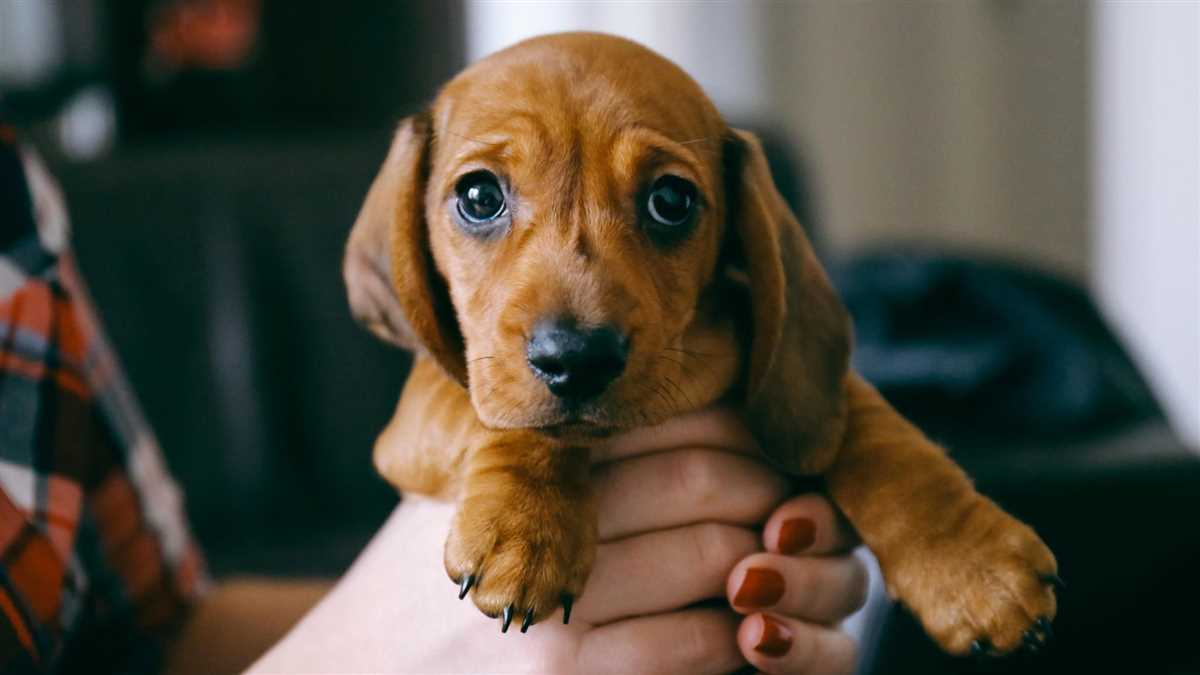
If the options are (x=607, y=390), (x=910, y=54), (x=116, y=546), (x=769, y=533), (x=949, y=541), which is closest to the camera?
(x=607, y=390)

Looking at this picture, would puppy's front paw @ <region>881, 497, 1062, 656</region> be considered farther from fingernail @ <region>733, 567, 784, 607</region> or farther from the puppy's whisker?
the puppy's whisker

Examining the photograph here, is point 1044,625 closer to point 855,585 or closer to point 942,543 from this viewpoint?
point 942,543

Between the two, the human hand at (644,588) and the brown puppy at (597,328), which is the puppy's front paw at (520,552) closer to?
the brown puppy at (597,328)

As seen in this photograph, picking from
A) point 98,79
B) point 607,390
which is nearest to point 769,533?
point 607,390

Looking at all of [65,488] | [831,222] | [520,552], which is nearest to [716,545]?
[520,552]

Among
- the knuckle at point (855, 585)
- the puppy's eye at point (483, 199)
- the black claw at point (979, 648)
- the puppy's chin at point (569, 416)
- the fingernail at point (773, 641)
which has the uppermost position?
the puppy's eye at point (483, 199)

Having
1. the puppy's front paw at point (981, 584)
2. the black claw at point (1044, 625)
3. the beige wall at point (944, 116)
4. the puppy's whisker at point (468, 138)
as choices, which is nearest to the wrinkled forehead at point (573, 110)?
the puppy's whisker at point (468, 138)

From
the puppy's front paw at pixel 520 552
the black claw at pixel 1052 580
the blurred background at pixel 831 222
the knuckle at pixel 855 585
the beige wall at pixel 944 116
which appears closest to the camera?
the puppy's front paw at pixel 520 552

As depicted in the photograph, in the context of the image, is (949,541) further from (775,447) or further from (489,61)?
(489,61)

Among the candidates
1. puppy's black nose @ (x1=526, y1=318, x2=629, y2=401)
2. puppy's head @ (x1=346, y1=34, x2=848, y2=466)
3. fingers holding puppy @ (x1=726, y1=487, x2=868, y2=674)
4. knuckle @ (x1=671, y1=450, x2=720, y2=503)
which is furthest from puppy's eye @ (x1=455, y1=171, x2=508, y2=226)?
fingers holding puppy @ (x1=726, y1=487, x2=868, y2=674)
